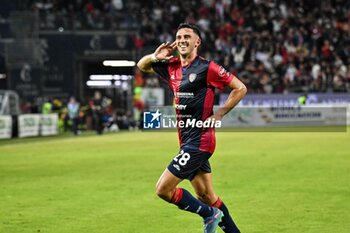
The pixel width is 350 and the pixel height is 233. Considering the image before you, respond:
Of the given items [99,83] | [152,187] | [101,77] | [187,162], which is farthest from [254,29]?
[187,162]

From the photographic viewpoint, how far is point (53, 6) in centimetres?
3991

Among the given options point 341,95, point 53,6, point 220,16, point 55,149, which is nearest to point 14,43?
point 53,6

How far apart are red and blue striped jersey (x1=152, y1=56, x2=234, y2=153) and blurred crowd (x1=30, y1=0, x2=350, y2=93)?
97.7 ft

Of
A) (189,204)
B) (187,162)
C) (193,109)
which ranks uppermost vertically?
(193,109)

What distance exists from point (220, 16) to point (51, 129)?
12980mm

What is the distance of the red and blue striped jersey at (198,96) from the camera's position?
7.77 m

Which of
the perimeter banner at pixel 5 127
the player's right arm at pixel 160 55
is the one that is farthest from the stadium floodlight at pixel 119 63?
the player's right arm at pixel 160 55

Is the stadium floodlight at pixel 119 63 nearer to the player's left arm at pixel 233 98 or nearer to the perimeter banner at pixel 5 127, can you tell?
the perimeter banner at pixel 5 127

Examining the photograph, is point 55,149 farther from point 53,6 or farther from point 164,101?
point 53,6

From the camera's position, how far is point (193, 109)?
7.81 meters

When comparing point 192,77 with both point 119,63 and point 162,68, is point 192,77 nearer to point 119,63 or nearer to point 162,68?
point 162,68

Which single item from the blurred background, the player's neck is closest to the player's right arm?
the player's neck

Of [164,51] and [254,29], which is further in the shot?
[254,29]

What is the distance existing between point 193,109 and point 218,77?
41cm
